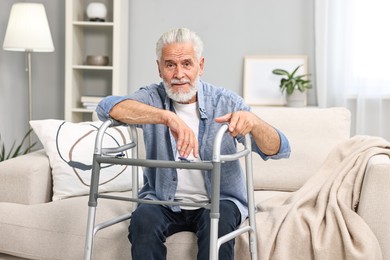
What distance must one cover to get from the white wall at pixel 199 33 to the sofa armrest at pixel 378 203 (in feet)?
7.91

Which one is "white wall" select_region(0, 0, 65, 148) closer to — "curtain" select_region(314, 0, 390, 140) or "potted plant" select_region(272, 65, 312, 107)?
"potted plant" select_region(272, 65, 312, 107)

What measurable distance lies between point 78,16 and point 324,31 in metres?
1.73

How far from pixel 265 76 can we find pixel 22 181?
238cm

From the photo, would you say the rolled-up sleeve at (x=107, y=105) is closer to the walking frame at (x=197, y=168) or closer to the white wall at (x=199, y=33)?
the walking frame at (x=197, y=168)

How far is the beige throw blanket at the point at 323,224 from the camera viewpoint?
2266 millimetres

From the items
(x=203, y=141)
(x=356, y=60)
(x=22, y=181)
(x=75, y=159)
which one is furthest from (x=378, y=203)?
(x=356, y=60)

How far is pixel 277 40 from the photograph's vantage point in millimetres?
4727

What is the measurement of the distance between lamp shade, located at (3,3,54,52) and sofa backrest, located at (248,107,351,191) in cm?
185

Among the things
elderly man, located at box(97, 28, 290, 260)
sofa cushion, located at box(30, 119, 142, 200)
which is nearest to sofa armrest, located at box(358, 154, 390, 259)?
elderly man, located at box(97, 28, 290, 260)

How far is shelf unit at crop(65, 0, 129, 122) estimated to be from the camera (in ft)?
15.3

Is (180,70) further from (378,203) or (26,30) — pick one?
(26,30)

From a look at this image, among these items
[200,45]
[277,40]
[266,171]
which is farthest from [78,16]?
[200,45]

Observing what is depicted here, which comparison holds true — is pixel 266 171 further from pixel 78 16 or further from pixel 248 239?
pixel 78 16

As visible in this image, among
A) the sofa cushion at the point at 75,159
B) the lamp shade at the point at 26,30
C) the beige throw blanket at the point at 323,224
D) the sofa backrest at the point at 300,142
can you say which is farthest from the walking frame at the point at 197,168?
the lamp shade at the point at 26,30
